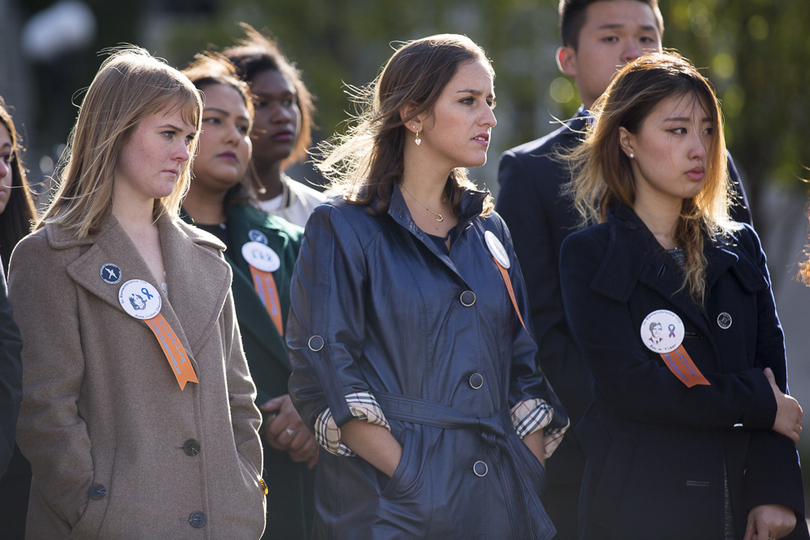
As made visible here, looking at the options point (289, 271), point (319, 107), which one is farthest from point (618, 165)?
point (319, 107)

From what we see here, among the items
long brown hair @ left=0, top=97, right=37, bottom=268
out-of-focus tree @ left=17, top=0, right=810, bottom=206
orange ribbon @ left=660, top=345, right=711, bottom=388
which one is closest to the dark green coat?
long brown hair @ left=0, top=97, right=37, bottom=268

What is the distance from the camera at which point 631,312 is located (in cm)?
298

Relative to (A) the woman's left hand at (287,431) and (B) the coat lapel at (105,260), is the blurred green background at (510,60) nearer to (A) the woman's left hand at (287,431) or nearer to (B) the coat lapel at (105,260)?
(B) the coat lapel at (105,260)

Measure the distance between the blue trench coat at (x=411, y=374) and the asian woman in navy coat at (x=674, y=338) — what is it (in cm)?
28

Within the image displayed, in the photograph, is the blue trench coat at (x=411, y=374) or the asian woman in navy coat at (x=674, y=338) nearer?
the blue trench coat at (x=411, y=374)

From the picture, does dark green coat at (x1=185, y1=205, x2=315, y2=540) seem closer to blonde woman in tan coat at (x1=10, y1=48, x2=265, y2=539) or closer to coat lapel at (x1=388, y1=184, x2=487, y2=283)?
blonde woman in tan coat at (x1=10, y1=48, x2=265, y2=539)

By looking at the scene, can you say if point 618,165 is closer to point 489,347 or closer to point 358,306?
point 489,347

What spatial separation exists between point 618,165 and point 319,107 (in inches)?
302

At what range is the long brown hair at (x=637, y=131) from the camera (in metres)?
3.15

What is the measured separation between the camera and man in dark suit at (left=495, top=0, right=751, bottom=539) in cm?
352

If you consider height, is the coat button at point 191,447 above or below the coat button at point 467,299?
below

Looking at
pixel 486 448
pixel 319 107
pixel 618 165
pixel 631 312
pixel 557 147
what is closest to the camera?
pixel 486 448

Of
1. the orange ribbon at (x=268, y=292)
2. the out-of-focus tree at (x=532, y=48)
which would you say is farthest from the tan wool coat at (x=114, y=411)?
the out-of-focus tree at (x=532, y=48)

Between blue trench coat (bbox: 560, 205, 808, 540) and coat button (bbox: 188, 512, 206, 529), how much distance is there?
4.03ft
